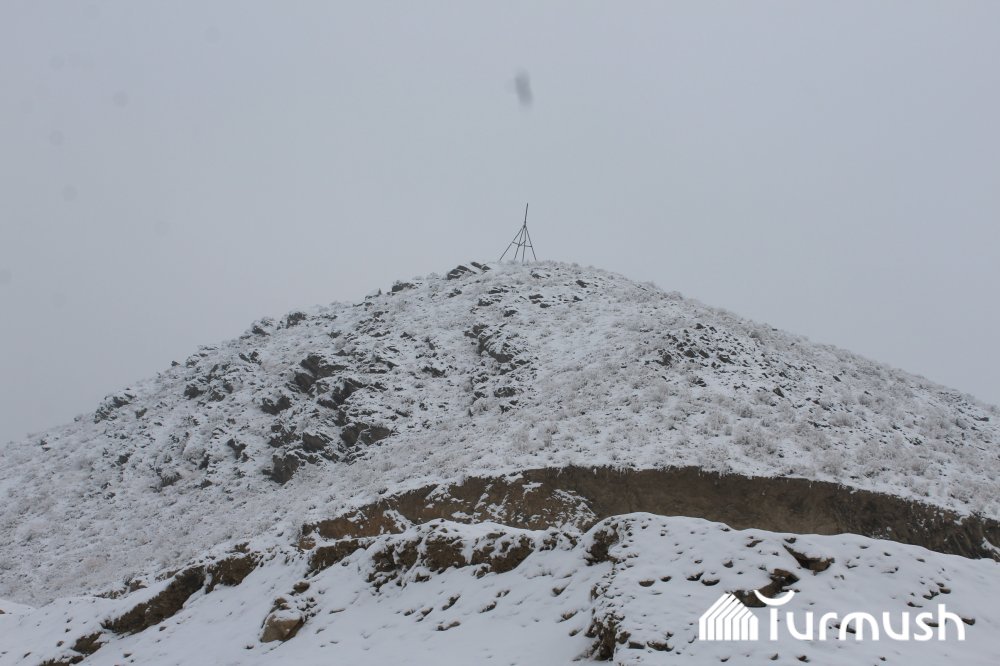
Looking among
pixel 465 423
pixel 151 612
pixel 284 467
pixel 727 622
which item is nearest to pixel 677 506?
pixel 465 423

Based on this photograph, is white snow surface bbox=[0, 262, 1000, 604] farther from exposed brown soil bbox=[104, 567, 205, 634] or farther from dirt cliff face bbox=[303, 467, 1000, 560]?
exposed brown soil bbox=[104, 567, 205, 634]

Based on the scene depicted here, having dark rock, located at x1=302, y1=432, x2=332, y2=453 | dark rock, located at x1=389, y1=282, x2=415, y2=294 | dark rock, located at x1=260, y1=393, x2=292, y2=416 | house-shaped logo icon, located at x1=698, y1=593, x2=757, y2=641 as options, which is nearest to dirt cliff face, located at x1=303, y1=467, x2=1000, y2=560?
Answer: dark rock, located at x1=302, y1=432, x2=332, y2=453

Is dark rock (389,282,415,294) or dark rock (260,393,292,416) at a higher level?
dark rock (389,282,415,294)

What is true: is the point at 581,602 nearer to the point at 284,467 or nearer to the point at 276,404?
the point at 284,467

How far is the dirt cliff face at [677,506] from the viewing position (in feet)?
55.0

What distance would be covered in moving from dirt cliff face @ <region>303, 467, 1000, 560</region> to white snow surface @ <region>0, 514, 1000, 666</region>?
25.2 feet

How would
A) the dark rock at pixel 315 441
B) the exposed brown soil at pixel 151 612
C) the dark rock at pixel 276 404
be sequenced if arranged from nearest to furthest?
the exposed brown soil at pixel 151 612
the dark rock at pixel 315 441
the dark rock at pixel 276 404

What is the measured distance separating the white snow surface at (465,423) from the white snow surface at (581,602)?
30.2 ft

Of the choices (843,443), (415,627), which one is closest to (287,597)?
(415,627)

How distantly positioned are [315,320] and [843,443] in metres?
36.4

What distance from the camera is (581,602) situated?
7.96m

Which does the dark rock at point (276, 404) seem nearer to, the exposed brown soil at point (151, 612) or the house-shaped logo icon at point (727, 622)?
the exposed brown soil at point (151, 612)

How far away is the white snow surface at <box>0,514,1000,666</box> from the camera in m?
6.36

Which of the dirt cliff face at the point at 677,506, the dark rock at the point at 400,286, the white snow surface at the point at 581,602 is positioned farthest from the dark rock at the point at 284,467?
the dark rock at the point at 400,286
